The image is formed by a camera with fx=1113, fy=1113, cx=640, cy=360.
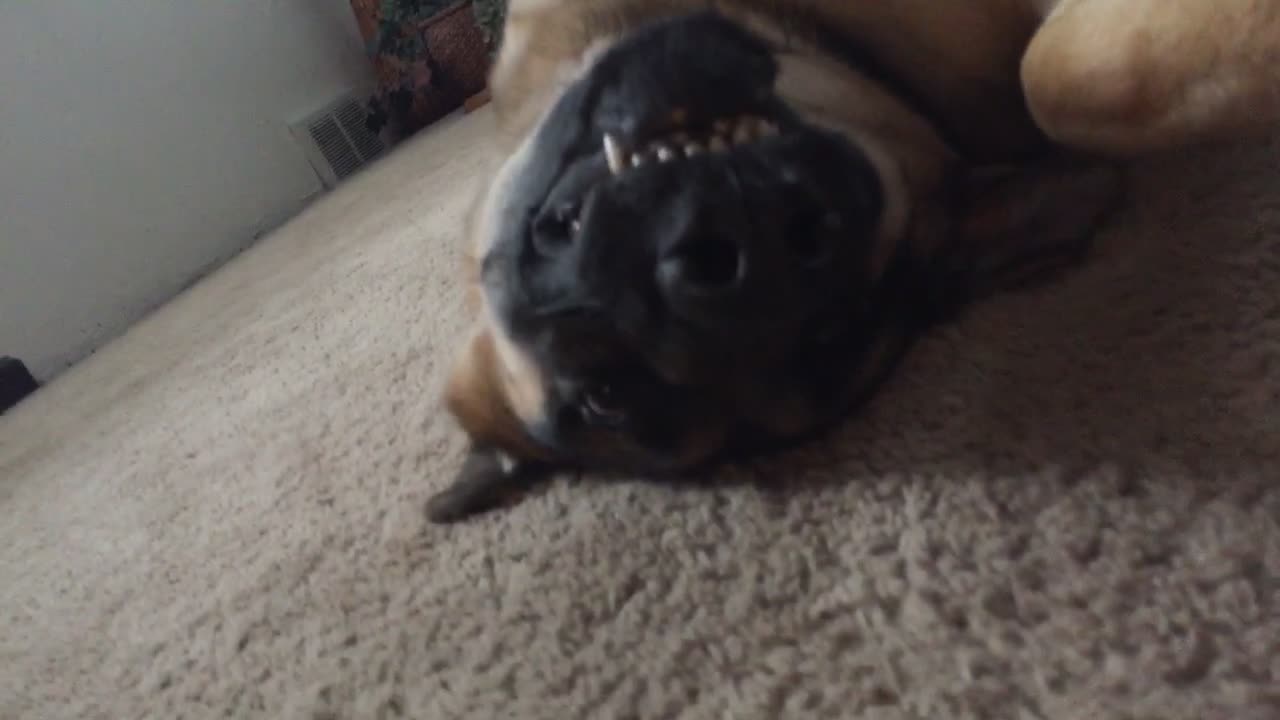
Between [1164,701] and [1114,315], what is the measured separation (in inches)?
15.1

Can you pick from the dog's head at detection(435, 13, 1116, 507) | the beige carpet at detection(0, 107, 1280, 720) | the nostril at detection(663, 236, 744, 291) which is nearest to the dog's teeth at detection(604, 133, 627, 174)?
the dog's head at detection(435, 13, 1116, 507)

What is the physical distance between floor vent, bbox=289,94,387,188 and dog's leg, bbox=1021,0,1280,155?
128 inches

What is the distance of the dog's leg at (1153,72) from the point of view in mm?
737

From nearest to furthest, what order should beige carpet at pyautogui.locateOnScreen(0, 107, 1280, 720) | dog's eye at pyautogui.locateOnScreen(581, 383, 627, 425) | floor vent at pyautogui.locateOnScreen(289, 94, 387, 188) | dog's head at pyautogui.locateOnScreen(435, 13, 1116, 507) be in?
beige carpet at pyautogui.locateOnScreen(0, 107, 1280, 720) → dog's head at pyautogui.locateOnScreen(435, 13, 1116, 507) → dog's eye at pyautogui.locateOnScreen(581, 383, 627, 425) → floor vent at pyautogui.locateOnScreen(289, 94, 387, 188)

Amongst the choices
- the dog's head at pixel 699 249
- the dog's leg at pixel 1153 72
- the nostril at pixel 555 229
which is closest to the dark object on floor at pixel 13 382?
the dog's head at pixel 699 249

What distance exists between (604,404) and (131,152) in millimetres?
2867

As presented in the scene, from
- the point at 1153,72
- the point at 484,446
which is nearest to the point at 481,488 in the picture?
the point at 484,446

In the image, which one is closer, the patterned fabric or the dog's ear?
the dog's ear

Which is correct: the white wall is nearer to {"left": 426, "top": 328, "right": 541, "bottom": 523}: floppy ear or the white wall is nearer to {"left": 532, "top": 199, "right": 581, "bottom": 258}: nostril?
{"left": 426, "top": 328, "right": 541, "bottom": 523}: floppy ear

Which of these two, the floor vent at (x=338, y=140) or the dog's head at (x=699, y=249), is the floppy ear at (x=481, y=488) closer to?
the dog's head at (x=699, y=249)

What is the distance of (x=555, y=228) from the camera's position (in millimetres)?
936

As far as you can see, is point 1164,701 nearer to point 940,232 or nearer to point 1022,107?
point 940,232

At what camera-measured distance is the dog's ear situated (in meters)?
0.97

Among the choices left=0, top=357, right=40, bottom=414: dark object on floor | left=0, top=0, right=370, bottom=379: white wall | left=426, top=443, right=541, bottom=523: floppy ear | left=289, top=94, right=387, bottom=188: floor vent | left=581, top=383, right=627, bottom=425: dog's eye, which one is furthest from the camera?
left=289, top=94, right=387, bottom=188: floor vent
